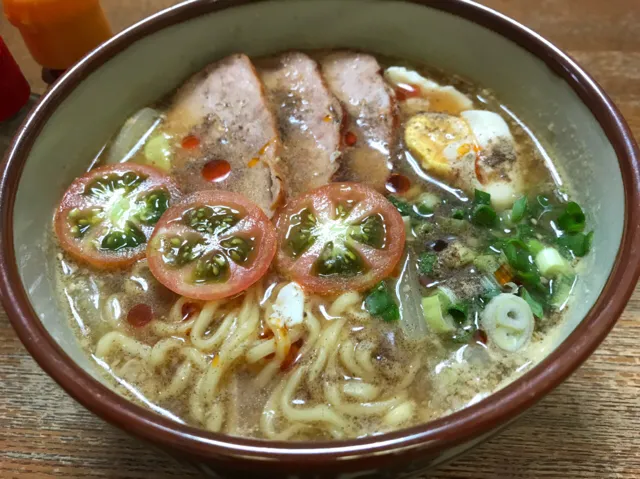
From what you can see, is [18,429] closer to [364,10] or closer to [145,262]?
[145,262]

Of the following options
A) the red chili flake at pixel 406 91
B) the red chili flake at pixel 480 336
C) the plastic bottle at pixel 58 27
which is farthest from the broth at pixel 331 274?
the plastic bottle at pixel 58 27

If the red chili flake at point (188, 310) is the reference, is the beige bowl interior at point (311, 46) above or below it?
above

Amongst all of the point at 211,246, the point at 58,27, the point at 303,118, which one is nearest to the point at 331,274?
the point at 211,246

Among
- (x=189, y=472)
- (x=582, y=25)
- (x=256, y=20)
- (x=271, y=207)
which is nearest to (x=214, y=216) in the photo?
(x=271, y=207)

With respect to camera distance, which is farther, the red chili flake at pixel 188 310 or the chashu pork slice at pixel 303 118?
the chashu pork slice at pixel 303 118

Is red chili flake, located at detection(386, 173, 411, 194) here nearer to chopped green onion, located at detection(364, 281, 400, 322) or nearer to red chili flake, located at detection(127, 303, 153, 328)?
chopped green onion, located at detection(364, 281, 400, 322)

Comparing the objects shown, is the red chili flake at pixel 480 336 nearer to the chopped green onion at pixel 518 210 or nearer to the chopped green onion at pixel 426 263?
the chopped green onion at pixel 426 263

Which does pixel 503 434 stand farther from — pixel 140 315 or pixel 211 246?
pixel 140 315
